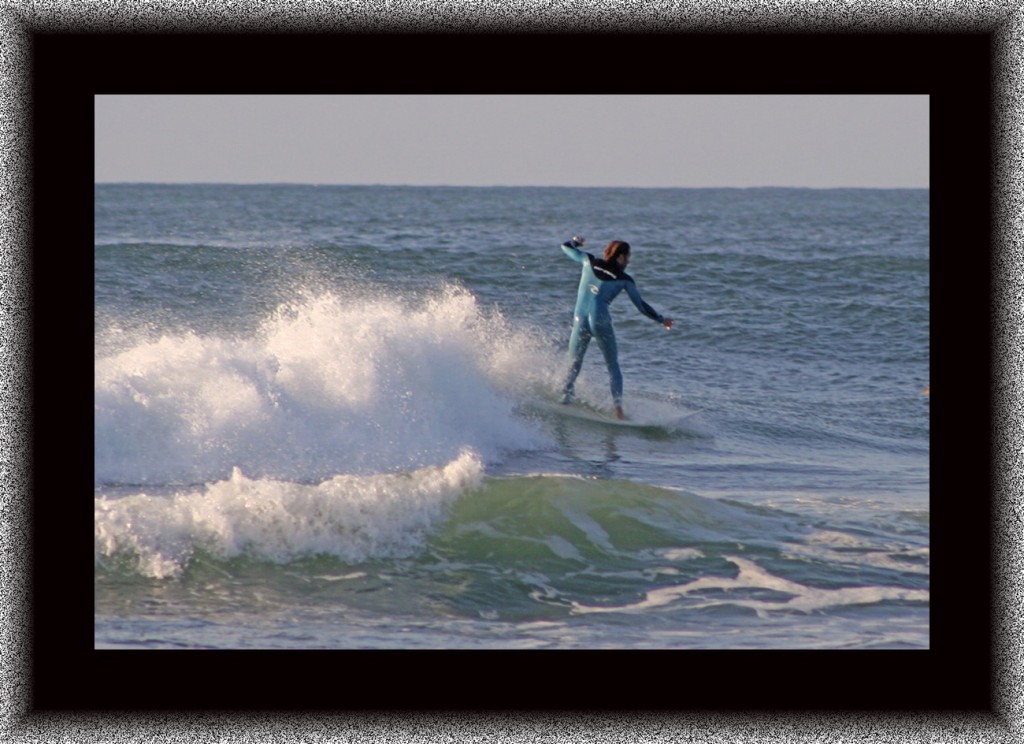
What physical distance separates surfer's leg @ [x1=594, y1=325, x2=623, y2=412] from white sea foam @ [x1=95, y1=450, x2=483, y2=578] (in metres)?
4.27

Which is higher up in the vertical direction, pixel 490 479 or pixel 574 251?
pixel 574 251

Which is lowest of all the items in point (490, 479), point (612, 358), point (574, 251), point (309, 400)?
point (490, 479)

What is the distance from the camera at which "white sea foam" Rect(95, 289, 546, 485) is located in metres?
9.07

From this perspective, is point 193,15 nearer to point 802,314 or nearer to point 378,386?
point 378,386

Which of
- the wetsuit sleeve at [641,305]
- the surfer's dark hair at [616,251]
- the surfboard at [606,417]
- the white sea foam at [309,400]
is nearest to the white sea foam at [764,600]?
the white sea foam at [309,400]

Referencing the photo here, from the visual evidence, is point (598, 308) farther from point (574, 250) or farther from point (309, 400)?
point (309, 400)

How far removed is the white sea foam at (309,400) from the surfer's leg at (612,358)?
87 cm

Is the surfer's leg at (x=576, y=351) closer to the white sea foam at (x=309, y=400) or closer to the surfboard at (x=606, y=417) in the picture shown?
the surfboard at (x=606, y=417)

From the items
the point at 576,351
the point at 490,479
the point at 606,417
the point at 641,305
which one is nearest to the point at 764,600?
the point at 490,479

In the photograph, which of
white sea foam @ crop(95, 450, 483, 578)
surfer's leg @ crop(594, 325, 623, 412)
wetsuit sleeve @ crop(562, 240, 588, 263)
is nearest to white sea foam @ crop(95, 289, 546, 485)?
surfer's leg @ crop(594, 325, 623, 412)

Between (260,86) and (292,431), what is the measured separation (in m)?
4.79

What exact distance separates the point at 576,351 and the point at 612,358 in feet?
1.24

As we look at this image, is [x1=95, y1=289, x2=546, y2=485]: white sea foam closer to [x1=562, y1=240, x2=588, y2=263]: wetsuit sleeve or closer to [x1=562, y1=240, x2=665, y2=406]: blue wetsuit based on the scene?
[x1=562, y1=240, x2=665, y2=406]: blue wetsuit

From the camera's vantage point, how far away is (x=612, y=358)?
12.2 metres
